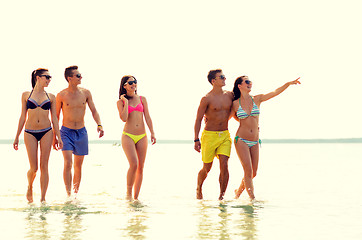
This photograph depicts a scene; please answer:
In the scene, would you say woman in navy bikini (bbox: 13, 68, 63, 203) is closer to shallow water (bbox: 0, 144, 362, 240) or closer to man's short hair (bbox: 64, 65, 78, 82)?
man's short hair (bbox: 64, 65, 78, 82)

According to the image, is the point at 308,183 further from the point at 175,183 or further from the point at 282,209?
the point at 282,209

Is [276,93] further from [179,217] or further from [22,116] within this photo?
[22,116]

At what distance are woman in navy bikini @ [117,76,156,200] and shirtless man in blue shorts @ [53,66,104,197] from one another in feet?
1.96

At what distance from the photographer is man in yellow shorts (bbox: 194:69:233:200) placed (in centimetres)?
1277

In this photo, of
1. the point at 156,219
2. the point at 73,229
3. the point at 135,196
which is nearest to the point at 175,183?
the point at 135,196

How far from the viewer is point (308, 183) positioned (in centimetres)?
2069

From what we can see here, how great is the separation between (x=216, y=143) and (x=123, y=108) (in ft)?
6.90

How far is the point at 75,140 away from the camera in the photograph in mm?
12766

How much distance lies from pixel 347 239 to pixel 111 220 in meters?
3.98

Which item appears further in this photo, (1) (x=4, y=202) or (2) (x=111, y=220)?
(1) (x=4, y=202)

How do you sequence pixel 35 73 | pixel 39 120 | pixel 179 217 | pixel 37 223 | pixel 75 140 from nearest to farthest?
pixel 37 223 → pixel 179 217 → pixel 39 120 → pixel 35 73 → pixel 75 140

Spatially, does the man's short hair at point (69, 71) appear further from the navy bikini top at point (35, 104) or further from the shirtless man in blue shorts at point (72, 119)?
the navy bikini top at point (35, 104)

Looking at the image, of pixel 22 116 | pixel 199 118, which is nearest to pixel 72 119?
pixel 22 116

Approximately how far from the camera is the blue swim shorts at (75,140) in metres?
12.6
